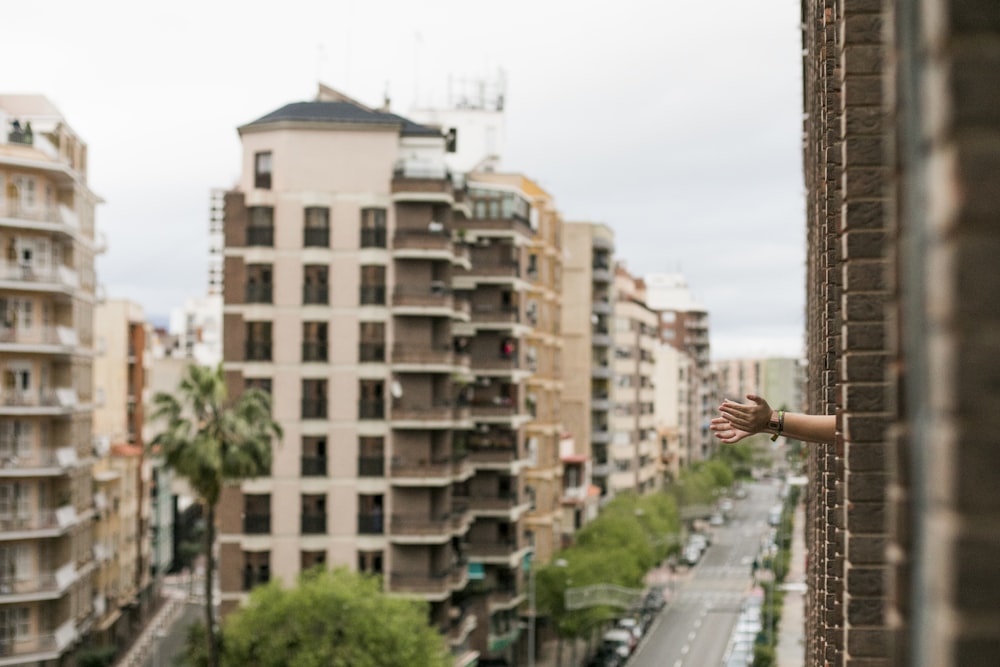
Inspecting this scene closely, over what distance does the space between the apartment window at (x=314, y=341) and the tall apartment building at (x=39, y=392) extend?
1187cm

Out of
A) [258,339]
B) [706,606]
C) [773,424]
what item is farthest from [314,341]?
[706,606]

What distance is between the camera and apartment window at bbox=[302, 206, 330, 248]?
52594 millimetres

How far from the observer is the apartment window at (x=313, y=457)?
52188 mm

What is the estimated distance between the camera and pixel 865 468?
6309mm

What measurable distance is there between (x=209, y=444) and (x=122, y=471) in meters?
41.4

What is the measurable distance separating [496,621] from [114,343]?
35179mm

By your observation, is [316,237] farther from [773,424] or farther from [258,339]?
[773,424]

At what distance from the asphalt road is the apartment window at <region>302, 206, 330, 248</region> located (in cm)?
2880

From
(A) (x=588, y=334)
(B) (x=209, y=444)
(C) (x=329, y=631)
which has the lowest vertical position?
(C) (x=329, y=631)

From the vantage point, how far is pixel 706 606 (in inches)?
3625

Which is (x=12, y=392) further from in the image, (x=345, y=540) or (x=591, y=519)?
(x=591, y=519)

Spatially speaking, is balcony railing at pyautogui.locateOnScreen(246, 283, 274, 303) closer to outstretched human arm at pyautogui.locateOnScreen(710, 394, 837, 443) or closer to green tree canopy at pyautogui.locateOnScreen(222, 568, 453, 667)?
green tree canopy at pyautogui.locateOnScreen(222, 568, 453, 667)

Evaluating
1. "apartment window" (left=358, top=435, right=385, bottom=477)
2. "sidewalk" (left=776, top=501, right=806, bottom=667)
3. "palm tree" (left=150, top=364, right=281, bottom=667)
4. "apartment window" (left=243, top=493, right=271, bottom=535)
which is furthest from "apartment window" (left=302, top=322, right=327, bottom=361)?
"sidewalk" (left=776, top=501, right=806, bottom=667)

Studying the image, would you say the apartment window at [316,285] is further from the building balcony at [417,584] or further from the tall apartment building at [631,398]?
the tall apartment building at [631,398]
